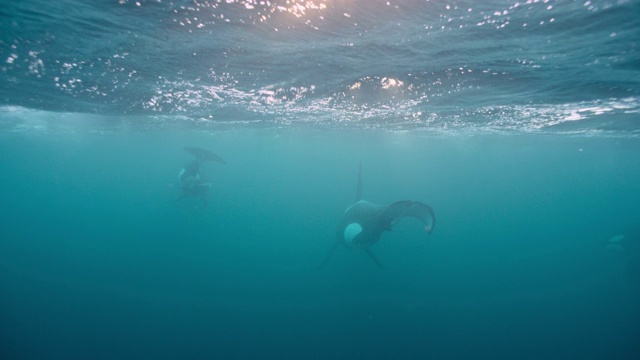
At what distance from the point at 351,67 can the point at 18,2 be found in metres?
7.09

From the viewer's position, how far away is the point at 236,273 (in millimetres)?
23391

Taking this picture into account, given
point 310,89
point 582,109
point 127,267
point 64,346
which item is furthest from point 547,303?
point 127,267

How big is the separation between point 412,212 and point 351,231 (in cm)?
339

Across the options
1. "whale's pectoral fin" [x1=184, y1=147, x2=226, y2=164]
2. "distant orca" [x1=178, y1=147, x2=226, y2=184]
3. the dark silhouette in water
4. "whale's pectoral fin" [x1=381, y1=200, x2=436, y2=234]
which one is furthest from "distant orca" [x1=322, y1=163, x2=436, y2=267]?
"distant orca" [x1=178, y1=147, x2=226, y2=184]

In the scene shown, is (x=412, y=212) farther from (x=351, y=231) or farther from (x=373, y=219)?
(x=351, y=231)

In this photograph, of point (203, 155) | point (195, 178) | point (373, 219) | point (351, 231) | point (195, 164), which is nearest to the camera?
point (373, 219)

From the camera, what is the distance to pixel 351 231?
11836 mm

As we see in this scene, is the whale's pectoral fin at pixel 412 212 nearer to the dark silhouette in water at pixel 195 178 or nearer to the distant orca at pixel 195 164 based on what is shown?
the dark silhouette in water at pixel 195 178

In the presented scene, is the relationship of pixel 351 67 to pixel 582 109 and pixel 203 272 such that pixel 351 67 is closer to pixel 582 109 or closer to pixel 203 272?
pixel 582 109

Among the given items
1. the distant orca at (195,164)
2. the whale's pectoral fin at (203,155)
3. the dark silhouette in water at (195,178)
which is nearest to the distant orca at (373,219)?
the dark silhouette in water at (195,178)

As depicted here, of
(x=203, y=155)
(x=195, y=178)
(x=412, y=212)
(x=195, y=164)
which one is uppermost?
(x=203, y=155)

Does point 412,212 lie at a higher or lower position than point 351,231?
higher

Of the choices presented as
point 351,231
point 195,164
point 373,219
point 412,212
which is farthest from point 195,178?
point 412,212

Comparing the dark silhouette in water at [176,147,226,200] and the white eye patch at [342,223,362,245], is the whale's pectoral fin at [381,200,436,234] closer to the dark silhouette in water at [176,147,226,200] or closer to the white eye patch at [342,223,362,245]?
the white eye patch at [342,223,362,245]
